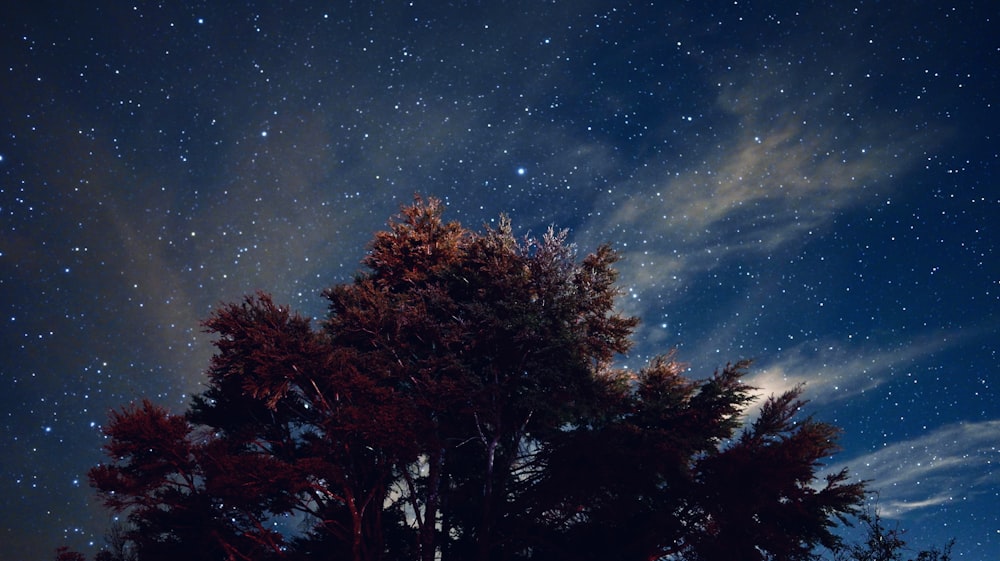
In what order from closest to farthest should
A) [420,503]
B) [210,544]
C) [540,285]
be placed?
[210,544], [540,285], [420,503]

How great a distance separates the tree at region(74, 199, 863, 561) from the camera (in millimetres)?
13672

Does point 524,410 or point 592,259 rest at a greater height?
point 592,259

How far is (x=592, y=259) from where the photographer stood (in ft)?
59.1

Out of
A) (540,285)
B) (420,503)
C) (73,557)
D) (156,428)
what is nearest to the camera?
(156,428)

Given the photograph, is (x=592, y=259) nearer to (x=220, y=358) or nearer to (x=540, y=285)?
(x=540, y=285)

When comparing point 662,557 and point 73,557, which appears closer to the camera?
point 73,557

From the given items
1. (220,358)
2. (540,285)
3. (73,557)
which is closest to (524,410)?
(540,285)

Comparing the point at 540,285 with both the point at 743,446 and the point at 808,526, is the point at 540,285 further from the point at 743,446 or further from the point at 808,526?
the point at 808,526

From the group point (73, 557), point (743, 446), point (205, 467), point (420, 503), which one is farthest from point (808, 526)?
point (73, 557)

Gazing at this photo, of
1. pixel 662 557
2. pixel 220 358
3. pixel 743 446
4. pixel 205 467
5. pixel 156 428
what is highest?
pixel 220 358

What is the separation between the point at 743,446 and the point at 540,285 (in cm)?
750

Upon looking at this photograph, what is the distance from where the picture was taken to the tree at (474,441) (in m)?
13.7

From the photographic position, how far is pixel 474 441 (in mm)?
18703

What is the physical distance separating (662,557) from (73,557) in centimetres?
1656
